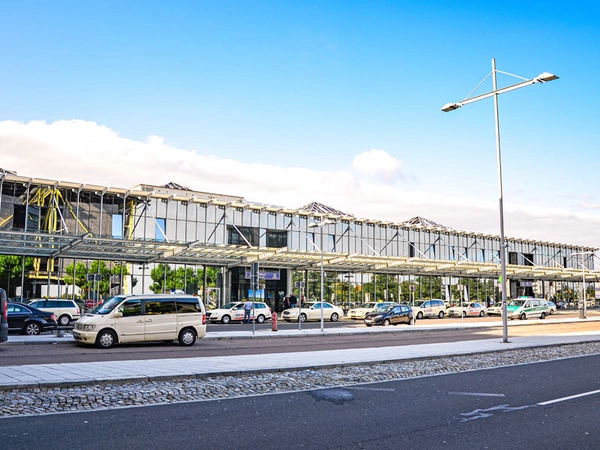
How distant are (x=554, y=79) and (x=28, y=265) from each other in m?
33.6

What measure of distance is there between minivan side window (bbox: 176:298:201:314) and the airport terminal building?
6.35 metres

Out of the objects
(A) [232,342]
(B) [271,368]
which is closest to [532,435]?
(B) [271,368]

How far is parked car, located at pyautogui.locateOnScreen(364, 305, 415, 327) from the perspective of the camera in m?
38.4

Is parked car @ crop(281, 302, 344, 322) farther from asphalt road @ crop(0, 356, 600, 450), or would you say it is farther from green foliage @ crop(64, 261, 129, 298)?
asphalt road @ crop(0, 356, 600, 450)

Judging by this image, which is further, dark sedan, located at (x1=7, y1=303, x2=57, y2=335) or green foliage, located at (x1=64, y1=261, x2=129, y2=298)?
green foliage, located at (x1=64, y1=261, x2=129, y2=298)

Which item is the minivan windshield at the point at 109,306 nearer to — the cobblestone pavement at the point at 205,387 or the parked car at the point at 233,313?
the cobblestone pavement at the point at 205,387

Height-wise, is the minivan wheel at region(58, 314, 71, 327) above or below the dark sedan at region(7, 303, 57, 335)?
below

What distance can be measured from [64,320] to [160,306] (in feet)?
46.2

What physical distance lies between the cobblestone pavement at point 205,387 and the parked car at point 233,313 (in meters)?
24.8

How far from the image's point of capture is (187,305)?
22.4 metres

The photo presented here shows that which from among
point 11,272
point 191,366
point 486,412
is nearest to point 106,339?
point 191,366

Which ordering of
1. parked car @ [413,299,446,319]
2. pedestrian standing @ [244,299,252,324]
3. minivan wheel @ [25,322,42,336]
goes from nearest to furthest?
minivan wheel @ [25,322,42,336]
pedestrian standing @ [244,299,252,324]
parked car @ [413,299,446,319]

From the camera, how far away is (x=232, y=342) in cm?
2462

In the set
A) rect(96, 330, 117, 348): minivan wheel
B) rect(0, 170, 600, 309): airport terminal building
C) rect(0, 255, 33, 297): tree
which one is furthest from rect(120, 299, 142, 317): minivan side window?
rect(0, 255, 33, 297): tree
